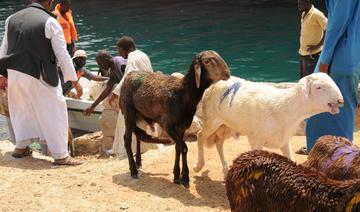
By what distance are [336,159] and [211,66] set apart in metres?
2.03

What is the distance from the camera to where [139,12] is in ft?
96.1

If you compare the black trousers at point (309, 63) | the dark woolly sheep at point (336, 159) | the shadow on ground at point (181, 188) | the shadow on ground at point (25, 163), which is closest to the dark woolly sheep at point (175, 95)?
the shadow on ground at point (181, 188)

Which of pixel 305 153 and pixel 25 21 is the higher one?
pixel 25 21

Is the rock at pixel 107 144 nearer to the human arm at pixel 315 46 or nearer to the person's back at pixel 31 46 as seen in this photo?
the person's back at pixel 31 46

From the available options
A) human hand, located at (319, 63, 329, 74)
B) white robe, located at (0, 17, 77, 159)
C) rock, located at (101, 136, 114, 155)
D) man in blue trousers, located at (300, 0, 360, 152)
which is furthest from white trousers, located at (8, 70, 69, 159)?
human hand, located at (319, 63, 329, 74)

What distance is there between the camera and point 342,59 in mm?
6227

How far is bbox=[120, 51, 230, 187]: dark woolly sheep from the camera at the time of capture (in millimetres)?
6332

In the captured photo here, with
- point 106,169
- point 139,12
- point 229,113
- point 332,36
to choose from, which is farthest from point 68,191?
point 139,12

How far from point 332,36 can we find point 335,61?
0.93 feet

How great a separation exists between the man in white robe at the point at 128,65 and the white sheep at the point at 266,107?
108 centimetres

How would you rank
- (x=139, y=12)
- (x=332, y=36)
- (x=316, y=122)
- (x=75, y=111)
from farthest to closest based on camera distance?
(x=139, y=12)
(x=75, y=111)
(x=316, y=122)
(x=332, y=36)

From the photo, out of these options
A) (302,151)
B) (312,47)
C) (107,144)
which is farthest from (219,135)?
(312,47)

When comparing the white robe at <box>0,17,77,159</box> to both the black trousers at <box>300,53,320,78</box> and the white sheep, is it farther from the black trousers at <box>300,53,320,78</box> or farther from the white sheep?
the black trousers at <box>300,53,320,78</box>

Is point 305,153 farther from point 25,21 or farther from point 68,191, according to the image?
point 25,21
